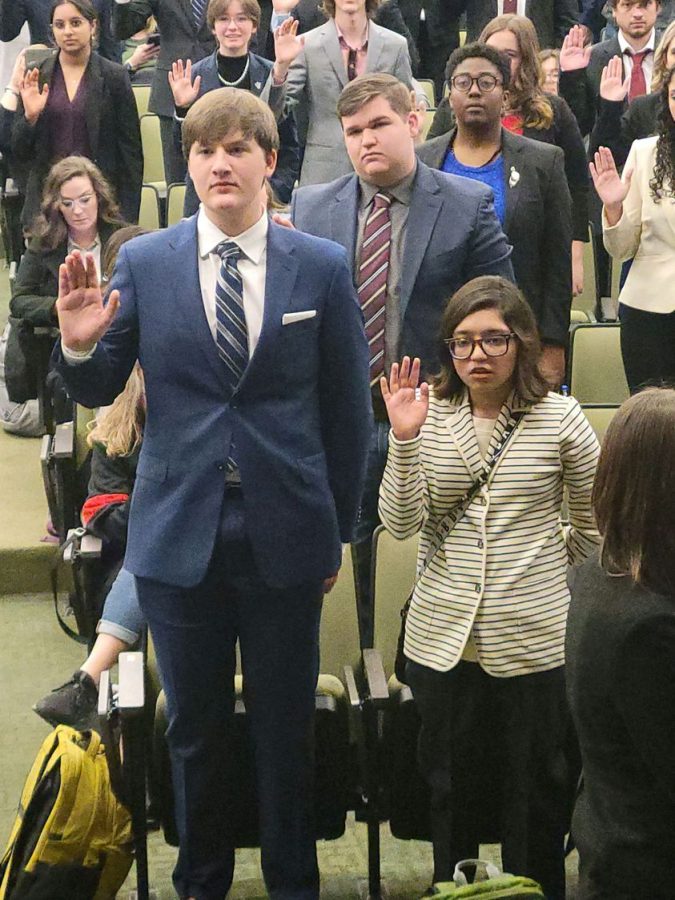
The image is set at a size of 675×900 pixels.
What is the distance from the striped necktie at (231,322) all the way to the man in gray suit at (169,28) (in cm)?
323

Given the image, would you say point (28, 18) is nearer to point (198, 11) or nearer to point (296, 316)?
point (198, 11)

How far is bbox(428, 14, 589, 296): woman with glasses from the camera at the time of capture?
13.9 feet

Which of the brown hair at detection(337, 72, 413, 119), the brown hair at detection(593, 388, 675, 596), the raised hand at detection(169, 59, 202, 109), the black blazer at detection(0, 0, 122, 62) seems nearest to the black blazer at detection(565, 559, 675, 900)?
the brown hair at detection(593, 388, 675, 596)

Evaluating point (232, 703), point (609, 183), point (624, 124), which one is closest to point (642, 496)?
point (232, 703)

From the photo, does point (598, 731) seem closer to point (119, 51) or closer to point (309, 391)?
point (309, 391)

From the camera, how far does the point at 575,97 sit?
18.1ft

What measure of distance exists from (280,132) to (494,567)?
8.84 ft

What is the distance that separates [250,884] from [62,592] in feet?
5.02

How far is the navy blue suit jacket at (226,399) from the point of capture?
2.46 metres

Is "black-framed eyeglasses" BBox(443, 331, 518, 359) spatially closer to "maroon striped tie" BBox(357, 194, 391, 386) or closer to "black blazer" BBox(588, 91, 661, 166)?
"maroon striped tie" BBox(357, 194, 391, 386)

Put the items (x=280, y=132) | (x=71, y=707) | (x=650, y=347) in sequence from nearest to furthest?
1. (x=71, y=707)
2. (x=650, y=347)
3. (x=280, y=132)

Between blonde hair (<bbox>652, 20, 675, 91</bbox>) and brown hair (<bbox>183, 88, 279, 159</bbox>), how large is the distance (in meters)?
1.54

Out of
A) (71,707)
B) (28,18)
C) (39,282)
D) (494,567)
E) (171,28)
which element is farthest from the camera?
(28,18)

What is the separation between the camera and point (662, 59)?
3807 millimetres
